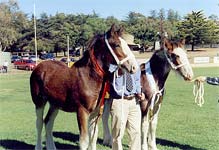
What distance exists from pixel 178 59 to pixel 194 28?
69271 mm

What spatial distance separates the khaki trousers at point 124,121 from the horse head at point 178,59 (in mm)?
1468

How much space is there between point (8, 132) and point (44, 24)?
75.4m

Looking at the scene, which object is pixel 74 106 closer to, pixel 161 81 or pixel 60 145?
pixel 161 81

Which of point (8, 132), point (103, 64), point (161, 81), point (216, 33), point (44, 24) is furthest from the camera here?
point (44, 24)

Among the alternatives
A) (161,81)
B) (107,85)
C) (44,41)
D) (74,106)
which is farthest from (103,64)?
(44,41)

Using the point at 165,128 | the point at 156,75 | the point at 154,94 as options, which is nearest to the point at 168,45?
the point at 156,75

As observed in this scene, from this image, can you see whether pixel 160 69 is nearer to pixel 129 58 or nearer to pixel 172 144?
pixel 172 144

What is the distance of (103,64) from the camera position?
5.75 meters

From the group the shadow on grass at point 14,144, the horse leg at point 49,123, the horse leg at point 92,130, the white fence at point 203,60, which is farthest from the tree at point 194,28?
the horse leg at point 92,130

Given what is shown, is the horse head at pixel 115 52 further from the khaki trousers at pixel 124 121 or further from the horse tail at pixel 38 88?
the horse tail at pixel 38 88

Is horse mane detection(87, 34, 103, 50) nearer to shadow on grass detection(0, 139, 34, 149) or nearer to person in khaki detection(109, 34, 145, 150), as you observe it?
person in khaki detection(109, 34, 145, 150)

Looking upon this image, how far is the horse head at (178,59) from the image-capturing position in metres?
7.00

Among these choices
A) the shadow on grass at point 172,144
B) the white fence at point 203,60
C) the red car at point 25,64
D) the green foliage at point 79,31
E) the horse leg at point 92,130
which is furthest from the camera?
the green foliage at point 79,31

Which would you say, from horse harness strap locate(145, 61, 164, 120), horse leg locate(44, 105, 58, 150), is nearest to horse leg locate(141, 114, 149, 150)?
horse harness strap locate(145, 61, 164, 120)
